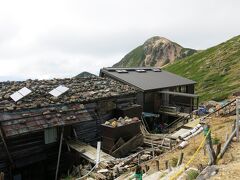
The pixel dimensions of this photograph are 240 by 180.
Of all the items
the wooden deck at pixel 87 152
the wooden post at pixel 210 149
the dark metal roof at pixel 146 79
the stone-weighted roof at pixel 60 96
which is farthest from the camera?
the dark metal roof at pixel 146 79

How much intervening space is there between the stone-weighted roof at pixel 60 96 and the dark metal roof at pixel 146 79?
2.69m

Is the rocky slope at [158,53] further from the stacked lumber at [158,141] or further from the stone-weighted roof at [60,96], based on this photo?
the stacked lumber at [158,141]

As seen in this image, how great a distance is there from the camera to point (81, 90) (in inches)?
953

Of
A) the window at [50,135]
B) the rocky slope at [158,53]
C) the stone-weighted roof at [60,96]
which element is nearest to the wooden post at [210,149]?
the window at [50,135]

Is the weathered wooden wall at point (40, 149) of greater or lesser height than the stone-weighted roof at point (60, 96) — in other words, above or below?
below

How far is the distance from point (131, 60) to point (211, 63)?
82017 millimetres

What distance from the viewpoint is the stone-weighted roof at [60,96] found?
62.5 feet

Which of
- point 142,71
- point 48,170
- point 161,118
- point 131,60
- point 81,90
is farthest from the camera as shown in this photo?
point 131,60

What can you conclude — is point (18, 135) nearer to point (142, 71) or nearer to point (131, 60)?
point (142, 71)

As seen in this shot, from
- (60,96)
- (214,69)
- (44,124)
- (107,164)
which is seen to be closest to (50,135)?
(44,124)

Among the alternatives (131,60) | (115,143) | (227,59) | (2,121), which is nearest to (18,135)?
(2,121)

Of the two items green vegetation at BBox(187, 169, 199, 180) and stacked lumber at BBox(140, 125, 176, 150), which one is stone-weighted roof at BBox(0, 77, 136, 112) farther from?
green vegetation at BBox(187, 169, 199, 180)

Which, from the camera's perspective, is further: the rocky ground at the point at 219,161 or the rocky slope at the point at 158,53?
the rocky slope at the point at 158,53

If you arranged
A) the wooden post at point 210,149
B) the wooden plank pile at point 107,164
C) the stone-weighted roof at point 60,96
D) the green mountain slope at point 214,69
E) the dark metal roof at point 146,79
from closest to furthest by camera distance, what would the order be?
1. the wooden post at point 210,149
2. the wooden plank pile at point 107,164
3. the stone-weighted roof at point 60,96
4. the dark metal roof at point 146,79
5. the green mountain slope at point 214,69
